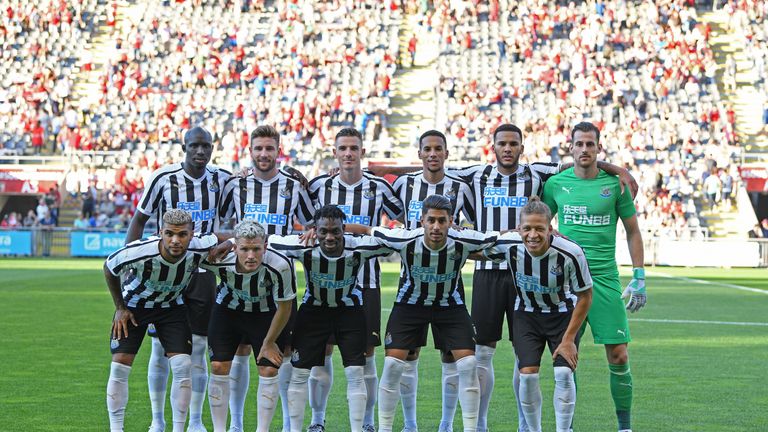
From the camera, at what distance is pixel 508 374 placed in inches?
396

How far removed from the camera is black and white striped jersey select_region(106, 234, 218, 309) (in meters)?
7.05

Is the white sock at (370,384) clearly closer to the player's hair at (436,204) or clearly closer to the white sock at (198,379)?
the white sock at (198,379)

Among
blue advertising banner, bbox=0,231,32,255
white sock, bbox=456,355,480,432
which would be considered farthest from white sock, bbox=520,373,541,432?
blue advertising banner, bbox=0,231,32,255

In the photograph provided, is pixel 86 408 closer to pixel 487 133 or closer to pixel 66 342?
pixel 66 342

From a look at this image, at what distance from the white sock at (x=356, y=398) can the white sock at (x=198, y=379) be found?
111 centimetres

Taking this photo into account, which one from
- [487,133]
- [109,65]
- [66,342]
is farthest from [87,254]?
[66,342]

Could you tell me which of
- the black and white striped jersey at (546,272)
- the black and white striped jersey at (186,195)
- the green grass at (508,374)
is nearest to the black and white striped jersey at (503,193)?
the black and white striped jersey at (546,272)

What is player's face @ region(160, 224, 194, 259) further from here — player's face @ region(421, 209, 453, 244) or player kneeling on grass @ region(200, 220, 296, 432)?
player's face @ region(421, 209, 453, 244)

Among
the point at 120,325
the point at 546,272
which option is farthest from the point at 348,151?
the point at 120,325

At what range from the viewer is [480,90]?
33.8 meters

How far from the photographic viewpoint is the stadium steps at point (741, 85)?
3319cm

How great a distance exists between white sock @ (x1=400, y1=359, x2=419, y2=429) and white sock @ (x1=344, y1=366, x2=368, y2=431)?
50 centimetres

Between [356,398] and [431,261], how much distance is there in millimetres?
995

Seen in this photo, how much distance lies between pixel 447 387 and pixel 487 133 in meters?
25.0
